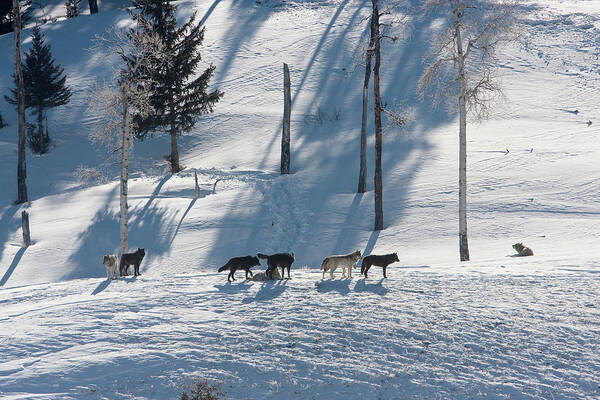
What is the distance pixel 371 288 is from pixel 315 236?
10063mm

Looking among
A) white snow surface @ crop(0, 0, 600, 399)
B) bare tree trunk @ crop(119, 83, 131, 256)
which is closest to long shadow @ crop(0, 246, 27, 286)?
white snow surface @ crop(0, 0, 600, 399)

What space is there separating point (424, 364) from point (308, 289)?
3.56m

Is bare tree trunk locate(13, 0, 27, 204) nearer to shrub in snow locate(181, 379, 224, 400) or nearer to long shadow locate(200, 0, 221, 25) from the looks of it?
shrub in snow locate(181, 379, 224, 400)

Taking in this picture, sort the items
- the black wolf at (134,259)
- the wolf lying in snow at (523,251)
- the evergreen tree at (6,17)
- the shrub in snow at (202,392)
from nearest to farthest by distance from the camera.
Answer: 1. the shrub in snow at (202,392)
2. the black wolf at (134,259)
3. the wolf lying in snow at (523,251)
4. the evergreen tree at (6,17)

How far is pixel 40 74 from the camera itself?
34531 millimetres

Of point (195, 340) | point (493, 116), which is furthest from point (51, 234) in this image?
point (493, 116)

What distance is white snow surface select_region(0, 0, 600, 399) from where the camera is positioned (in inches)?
316

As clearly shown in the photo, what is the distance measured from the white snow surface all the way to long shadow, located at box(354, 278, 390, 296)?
78 millimetres

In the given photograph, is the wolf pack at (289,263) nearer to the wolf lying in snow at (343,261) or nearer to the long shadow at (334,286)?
the wolf lying in snow at (343,261)

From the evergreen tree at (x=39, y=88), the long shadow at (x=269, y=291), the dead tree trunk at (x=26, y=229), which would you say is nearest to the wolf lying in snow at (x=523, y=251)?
the long shadow at (x=269, y=291)

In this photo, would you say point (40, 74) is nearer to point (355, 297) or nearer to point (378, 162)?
point (378, 162)

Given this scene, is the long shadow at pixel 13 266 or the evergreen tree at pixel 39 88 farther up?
the evergreen tree at pixel 39 88

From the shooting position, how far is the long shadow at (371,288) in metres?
10.9

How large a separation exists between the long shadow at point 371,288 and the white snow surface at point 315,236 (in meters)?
0.08
